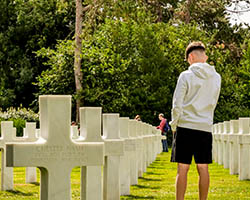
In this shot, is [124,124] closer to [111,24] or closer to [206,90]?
[206,90]

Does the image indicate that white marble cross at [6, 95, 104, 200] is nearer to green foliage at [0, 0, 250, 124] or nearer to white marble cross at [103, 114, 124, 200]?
white marble cross at [103, 114, 124, 200]

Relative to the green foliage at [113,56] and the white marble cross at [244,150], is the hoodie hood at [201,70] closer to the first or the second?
the white marble cross at [244,150]

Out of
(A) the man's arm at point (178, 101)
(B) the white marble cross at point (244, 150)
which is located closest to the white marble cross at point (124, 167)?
(A) the man's arm at point (178, 101)

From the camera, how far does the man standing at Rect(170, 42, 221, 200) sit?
307 inches

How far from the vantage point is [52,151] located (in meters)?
5.28

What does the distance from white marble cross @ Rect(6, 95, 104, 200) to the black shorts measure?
103 inches

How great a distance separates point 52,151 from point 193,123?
286 centimetres

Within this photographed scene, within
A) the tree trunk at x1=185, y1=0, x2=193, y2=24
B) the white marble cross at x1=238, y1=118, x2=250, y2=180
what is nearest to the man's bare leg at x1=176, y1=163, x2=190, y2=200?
the white marble cross at x1=238, y1=118, x2=250, y2=180

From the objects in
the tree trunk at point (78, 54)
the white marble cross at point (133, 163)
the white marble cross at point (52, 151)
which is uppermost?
the tree trunk at point (78, 54)

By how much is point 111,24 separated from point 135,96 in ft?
14.6

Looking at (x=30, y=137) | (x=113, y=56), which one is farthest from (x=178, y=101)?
(x=113, y=56)

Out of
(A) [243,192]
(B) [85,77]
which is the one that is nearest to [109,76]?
(B) [85,77]

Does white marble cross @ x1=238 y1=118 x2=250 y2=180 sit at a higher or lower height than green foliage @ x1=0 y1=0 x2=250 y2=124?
lower

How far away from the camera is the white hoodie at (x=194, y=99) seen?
307 inches
